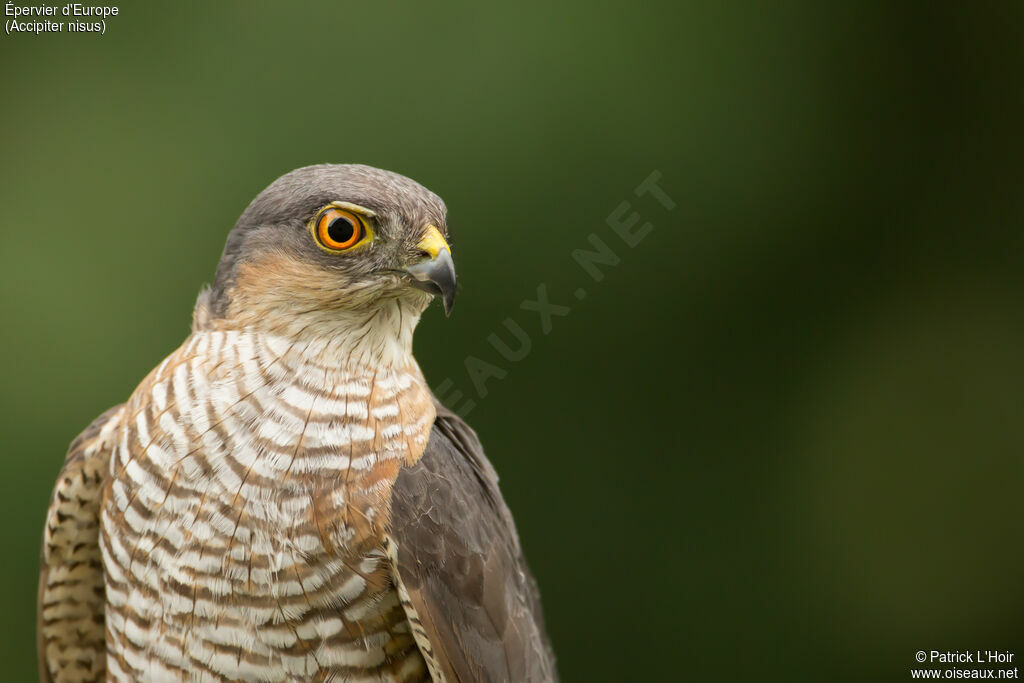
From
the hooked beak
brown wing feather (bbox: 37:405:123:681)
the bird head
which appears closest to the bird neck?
the bird head

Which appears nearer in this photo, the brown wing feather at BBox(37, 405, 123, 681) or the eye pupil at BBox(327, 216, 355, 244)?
the eye pupil at BBox(327, 216, 355, 244)

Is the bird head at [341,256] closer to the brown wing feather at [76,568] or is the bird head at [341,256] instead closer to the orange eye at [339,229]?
the orange eye at [339,229]

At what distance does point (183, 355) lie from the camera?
83.2 inches

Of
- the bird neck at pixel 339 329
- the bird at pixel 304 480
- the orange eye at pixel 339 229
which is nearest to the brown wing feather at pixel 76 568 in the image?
the bird at pixel 304 480

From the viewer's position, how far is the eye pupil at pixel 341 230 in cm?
207

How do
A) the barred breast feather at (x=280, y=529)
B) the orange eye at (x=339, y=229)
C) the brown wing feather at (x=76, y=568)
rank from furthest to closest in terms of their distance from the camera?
the brown wing feather at (x=76, y=568) < the orange eye at (x=339, y=229) < the barred breast feather at (x=280, y=529)

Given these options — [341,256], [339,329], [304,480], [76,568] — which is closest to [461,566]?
[304,480]

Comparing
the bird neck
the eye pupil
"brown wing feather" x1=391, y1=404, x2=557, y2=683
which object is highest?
the eye pupil

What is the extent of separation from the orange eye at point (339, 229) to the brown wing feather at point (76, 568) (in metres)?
0.62

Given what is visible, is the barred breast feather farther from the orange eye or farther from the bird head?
the orange eye

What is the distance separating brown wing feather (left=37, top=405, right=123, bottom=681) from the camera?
7.34 ft

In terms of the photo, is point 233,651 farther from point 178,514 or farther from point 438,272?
point 438,272

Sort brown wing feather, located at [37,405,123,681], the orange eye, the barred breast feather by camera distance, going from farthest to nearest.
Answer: brown wing feather, located at [37,405,123,681], the orange eye, the barred breast feather

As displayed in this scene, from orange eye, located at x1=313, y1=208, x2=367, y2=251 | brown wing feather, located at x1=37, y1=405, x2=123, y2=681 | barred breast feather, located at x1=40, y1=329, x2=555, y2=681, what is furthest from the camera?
brown wing feather, located at x1=37, y1=405, x2=123, y2=681
